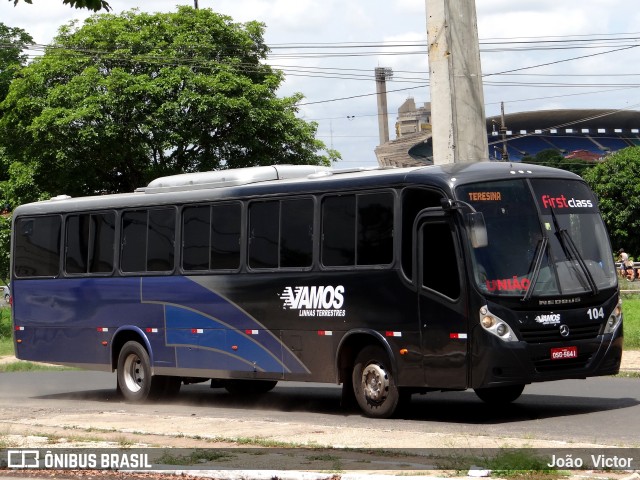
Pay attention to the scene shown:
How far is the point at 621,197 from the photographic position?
77.3 metres

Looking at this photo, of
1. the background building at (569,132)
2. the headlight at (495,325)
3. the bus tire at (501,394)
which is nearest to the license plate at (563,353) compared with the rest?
the headlight at (495,325)

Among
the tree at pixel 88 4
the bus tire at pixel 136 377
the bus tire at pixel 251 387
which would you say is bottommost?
the bus tire at pixel 251 387

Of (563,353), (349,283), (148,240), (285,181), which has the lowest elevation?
(563,353)

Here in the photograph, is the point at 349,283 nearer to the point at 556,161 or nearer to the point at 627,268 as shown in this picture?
the point at 627,268

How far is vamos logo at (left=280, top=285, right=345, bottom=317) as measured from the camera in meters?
15.3

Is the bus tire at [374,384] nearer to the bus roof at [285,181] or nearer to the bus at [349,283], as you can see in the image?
the bus at [349,283]

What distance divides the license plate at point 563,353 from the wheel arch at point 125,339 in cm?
686

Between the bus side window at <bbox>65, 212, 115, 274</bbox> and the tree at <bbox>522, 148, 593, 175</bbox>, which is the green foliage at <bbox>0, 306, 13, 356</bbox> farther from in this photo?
the tree at <bbox>522, 148, 593, 175</bbox>

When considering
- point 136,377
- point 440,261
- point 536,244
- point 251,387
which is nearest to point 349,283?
point 440,261

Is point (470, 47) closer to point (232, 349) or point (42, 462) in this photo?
point (232, 349)

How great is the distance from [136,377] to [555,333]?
7511 mm

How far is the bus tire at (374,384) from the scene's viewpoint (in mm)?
14602

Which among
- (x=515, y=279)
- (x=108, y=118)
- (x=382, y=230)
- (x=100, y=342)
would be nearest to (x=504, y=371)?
(x=515, y=279)

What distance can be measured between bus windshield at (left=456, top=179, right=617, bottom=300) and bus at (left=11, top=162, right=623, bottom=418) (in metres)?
0.02
